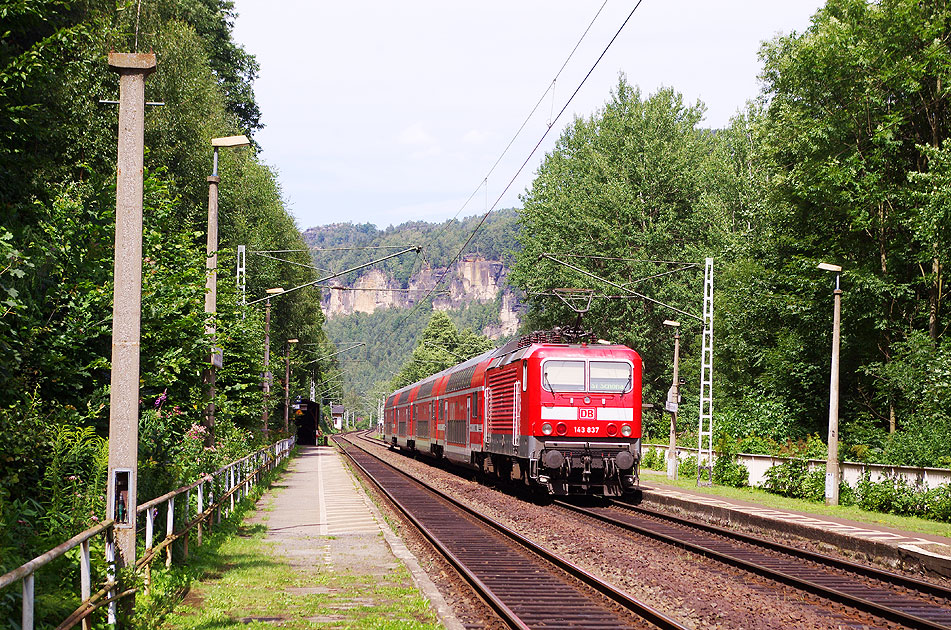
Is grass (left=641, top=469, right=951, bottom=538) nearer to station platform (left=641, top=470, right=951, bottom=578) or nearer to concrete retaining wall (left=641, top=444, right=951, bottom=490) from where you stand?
station platform (left=641, top=470, right=951, bottom=578)

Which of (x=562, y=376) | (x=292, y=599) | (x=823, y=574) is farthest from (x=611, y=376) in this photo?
(x=292, y=599)

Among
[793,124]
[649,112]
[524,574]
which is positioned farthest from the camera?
[649,112]

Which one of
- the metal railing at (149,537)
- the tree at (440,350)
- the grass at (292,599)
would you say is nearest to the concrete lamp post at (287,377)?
the metal railing at (149,537)

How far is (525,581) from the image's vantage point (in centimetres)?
1235

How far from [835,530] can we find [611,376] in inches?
290

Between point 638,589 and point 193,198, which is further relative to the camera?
point 193,198

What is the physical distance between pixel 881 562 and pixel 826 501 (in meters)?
10.1

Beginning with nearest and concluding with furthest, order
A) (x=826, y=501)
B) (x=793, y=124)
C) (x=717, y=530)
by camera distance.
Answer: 1. (x=717, y=530)
2. (x=826, y=501)
3. (x=793, y=124)

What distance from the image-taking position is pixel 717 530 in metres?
17.5

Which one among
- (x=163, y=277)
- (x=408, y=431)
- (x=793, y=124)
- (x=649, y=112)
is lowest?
(x=408, y=431)

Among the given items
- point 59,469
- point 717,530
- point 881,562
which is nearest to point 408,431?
point 717,530

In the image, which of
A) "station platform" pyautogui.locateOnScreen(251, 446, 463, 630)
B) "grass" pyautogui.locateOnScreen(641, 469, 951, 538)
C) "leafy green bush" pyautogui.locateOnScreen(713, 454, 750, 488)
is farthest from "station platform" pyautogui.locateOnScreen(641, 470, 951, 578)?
"station platform" pyautogui.locateOnScreen(251, 446, 463, 630)

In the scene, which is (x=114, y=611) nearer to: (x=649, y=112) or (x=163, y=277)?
(x=163, y=277)

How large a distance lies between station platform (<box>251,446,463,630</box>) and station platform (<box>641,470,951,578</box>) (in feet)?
23.1
